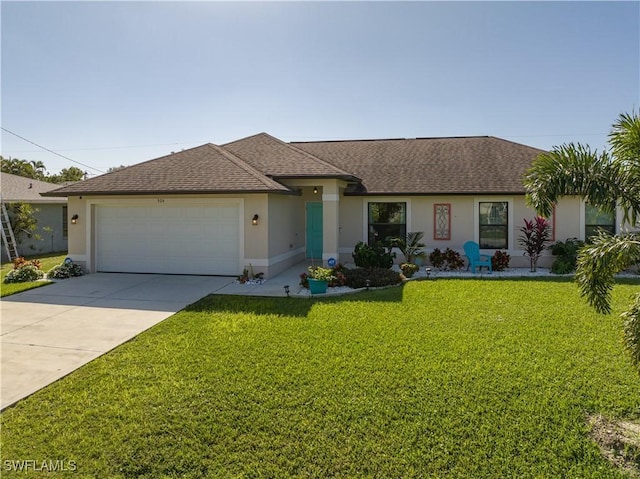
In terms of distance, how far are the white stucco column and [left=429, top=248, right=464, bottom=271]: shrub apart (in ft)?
12.7

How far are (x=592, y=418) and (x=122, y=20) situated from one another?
15.0 metres

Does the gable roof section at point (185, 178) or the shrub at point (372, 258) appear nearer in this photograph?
→ the gable roof section at point (185, 178)

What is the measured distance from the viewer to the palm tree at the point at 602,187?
14.1 feet

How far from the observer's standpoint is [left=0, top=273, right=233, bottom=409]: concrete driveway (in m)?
5.94

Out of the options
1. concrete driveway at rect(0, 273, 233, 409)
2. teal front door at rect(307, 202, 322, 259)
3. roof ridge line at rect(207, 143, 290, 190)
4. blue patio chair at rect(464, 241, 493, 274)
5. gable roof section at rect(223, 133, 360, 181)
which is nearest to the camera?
concrete driveway at rect(0, 273, 233, 409)

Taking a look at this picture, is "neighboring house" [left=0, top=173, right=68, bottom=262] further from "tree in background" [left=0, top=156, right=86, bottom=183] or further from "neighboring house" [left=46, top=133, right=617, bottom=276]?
"tree in background" [left=0, top=156, right=86, bottom=183]

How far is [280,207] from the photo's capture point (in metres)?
14.1

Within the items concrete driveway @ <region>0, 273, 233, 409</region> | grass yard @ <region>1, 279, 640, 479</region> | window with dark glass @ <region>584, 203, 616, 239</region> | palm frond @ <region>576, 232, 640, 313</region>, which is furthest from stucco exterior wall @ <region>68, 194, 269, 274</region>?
window with dark glass @ <region>584, 203, 616, 239</region>

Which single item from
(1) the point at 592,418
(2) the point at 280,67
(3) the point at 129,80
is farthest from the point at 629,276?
(3) the point at 129,80

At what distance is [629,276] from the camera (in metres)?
13.1

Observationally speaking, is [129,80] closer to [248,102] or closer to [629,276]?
[248,102]

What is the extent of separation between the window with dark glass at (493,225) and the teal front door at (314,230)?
661 cm

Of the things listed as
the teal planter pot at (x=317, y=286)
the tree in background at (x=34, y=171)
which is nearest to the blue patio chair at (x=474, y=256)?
the teal planter pot at (x=317, y=286)

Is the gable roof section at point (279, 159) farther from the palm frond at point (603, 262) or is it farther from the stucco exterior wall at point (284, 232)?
the palm frond at point (603, 262)
